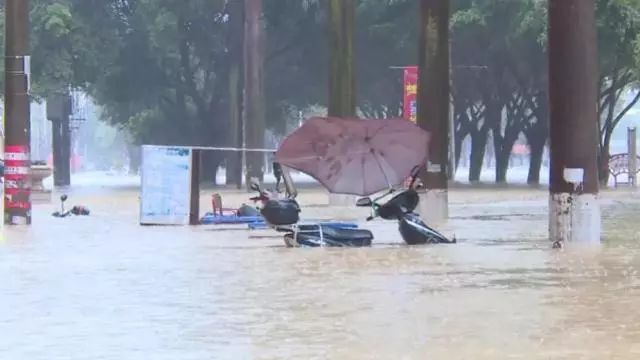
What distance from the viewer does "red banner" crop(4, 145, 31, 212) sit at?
88.5 ft

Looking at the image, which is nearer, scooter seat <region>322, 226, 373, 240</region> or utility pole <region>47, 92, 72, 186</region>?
scooter seat <region>322, 226, 373, 240</region>

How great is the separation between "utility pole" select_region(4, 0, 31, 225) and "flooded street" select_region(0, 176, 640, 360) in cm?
420

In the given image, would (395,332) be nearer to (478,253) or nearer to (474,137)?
(478,253)

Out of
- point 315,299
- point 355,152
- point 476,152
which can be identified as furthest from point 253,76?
point 315,299

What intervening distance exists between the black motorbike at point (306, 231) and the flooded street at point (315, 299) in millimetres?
392

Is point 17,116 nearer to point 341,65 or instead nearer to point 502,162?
point 341,65

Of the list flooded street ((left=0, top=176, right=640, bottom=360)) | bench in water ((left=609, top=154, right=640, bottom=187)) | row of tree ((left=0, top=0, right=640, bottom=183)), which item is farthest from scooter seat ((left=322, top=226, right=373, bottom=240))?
bench in water ((left=609, top=154, right=640, bottom=187))

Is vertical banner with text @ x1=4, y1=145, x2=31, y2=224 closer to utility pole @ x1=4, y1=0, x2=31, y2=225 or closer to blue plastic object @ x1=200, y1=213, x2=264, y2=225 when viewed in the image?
utility pole @ x1=4, y1=0, x2=31, y2=225

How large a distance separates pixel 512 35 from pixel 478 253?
110ft

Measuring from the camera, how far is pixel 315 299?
13.4 meters

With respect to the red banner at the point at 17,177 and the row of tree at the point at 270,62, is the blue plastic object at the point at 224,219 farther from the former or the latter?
the row of tree at the point at 270,62

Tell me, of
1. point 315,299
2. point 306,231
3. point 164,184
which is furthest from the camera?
point 164,184

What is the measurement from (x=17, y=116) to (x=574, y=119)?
11592mm

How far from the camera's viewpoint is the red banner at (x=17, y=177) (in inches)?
1062
